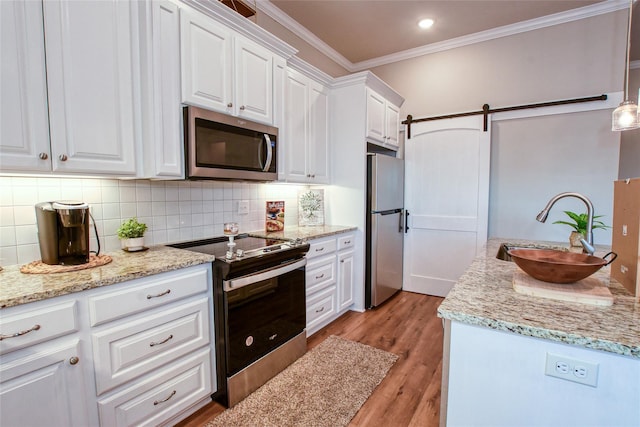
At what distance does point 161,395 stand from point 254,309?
614 millimetres

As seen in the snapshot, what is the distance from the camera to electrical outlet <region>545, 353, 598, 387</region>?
828 millimetres

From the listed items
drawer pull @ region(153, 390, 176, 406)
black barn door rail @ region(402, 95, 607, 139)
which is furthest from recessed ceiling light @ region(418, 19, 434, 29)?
drawer pull @ region(153, 390, 176, 406)

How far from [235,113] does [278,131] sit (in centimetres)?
43

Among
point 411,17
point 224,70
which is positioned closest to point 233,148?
point 224,70

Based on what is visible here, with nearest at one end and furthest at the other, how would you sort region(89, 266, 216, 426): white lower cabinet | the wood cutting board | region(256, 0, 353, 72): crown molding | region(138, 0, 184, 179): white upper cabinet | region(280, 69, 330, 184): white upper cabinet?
the wood cutting board → region(89, 266, 216, 426): white lower cabinet → region(138, 0, 184, 179): white upper cabinet → region(280, 69, 330, 184): white upper cabinet → region(256, 0, 353, 72): crown molding

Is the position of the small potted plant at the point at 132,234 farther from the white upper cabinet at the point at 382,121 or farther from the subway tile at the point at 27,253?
the white upper cabinet at the point at 382,121

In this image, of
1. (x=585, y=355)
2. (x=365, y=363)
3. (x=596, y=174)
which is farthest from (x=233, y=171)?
(x=596, y=174)

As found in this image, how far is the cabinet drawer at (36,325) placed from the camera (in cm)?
104

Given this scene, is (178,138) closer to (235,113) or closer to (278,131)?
(235,113)

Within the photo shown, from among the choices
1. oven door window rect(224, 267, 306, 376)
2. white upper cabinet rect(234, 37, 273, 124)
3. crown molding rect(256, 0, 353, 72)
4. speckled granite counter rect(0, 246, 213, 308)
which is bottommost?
oven door window rect(224, 267, 306, 376)

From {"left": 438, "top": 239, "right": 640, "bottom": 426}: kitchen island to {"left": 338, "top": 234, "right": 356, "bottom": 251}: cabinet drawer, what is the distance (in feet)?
5.91

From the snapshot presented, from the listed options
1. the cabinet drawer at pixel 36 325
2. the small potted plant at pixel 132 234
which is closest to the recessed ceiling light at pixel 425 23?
the small potted plant at pixel 132 234

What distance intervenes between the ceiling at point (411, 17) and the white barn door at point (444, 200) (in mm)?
960

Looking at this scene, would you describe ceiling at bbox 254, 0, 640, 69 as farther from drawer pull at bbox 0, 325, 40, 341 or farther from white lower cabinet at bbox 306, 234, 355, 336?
drawer pull at bbox 0, 325, 40, 341
